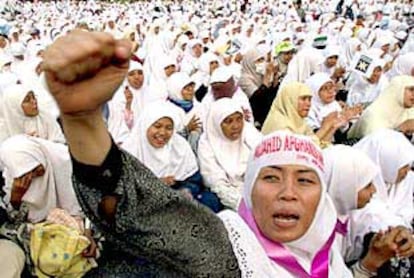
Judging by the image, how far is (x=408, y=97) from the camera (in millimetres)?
4609

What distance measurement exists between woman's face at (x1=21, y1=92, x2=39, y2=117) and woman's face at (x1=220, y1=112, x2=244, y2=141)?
1.25 m

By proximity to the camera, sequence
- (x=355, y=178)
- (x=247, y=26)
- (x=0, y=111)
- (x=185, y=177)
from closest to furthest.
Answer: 1. (x=355, y=178)
2. (x=185, y=177)
3. (x=0, y=111)
4. (x=247, y=26)

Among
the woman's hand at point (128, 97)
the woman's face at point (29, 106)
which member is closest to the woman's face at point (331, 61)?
the woman's hand at point (128, 97)

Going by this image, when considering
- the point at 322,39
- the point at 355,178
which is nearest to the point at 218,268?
the point at 355,178

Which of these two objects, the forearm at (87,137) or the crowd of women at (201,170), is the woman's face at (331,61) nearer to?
the crowd of women at (201,170)

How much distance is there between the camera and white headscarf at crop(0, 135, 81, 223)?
2.68 meters

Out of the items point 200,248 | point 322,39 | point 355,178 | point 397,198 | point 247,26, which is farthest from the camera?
point 247,26

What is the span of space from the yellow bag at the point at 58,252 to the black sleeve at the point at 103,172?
1426mm

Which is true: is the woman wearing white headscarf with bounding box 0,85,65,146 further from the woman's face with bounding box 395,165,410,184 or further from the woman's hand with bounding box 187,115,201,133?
the woman's face with bounding box 395,165,410,184

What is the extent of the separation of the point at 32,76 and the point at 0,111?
1.64 meters

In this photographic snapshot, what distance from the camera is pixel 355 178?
2.23 m

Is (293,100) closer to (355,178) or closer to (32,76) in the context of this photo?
(355,178)

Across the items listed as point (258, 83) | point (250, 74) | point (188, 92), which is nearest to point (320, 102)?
point (188, 92)

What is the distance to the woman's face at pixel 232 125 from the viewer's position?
12.7 ft
